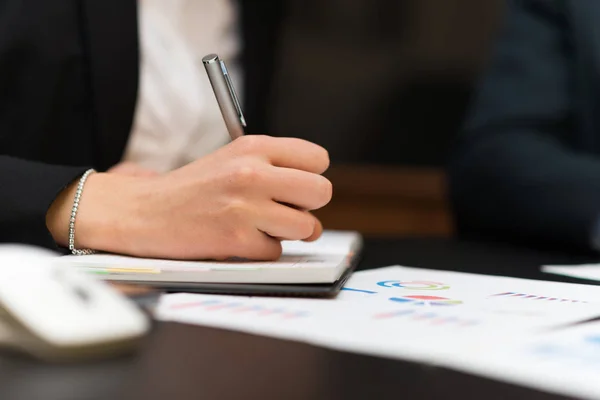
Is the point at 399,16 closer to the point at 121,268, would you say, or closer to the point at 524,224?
the point at 524,224

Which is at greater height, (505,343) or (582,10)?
(582,10)

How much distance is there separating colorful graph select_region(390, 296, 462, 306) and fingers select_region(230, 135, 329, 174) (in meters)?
0.15

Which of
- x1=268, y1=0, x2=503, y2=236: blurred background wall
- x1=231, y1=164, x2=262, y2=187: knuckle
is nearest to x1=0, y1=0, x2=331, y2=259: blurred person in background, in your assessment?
x1=231, y1=164, x2=262, y2=187: knuckle

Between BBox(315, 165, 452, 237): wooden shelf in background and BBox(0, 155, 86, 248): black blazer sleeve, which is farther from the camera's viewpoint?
BBox(315, 165, 452, 237): wooden shelf in background

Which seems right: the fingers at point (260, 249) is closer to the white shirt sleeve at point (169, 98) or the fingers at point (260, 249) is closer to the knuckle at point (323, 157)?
the knuckle at point (323, 157)

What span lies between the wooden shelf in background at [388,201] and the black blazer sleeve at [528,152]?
0.65 metres

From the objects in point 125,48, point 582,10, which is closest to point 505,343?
point 125,48

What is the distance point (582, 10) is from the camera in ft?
3.92

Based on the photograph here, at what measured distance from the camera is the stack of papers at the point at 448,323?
0.35 m

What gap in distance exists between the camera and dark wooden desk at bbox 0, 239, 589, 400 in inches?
11.7

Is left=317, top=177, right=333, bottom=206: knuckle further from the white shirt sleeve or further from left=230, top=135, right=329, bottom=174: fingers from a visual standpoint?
the white shirt sleeve

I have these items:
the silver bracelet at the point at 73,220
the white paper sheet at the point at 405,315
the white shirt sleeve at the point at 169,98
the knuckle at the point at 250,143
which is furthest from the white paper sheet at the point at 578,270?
the white shirt sleeve at the point at 169,98

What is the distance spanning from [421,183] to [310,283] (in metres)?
1.46

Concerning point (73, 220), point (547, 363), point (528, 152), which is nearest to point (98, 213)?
point (73, 220)
